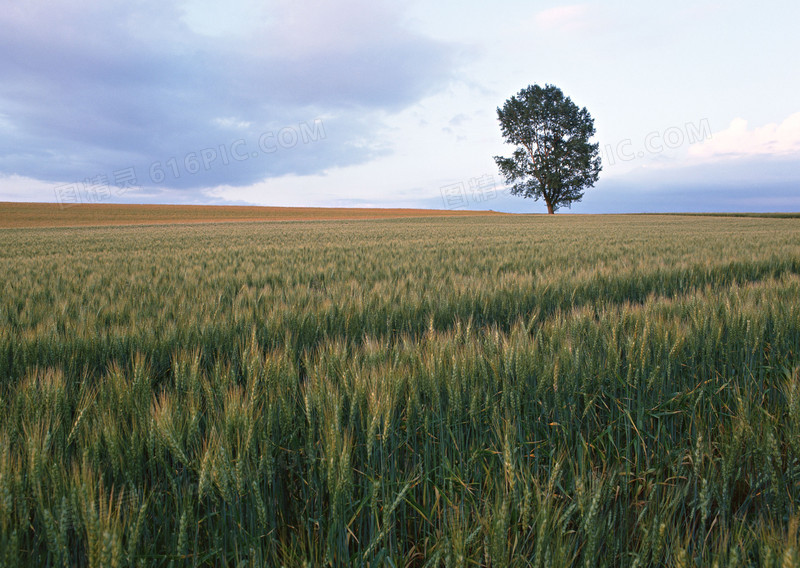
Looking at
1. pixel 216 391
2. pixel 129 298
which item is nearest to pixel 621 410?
pixel 216 391

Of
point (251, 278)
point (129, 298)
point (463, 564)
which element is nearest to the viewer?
point (463, 564)

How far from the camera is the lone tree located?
41.0 metres

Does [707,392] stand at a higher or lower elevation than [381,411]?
lower

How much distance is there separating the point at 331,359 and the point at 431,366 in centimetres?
44

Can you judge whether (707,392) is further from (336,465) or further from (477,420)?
(336,465)

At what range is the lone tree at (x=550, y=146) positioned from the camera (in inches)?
1615

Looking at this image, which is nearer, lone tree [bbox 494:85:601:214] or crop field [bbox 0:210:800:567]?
crop field [bbox 0:210:800:567]

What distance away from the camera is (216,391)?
5.25 ft

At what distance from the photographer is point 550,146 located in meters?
41.8

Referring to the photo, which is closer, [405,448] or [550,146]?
[405,448]

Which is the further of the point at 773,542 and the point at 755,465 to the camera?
the point at 755,465

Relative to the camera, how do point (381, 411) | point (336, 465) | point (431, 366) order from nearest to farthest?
point (336, 465) → point (381, 411) → point (431, 366)

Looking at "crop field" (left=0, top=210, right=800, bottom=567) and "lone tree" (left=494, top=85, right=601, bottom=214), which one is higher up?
"lone tree" (left=494, top=85, right=601, bottom=214)

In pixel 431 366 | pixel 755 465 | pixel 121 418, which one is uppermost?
pixel 431 366
